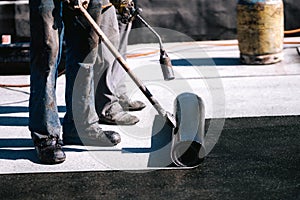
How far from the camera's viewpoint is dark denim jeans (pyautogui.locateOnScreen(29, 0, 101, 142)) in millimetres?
5035

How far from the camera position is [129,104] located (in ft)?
21.1

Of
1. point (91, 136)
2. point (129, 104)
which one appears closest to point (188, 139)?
point (91, 136)

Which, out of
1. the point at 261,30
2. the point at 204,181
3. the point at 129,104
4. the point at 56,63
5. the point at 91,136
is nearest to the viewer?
the point at 204,181

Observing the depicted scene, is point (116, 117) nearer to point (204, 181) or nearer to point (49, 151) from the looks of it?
point (49, 151)

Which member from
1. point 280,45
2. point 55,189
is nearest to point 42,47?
point 55,189

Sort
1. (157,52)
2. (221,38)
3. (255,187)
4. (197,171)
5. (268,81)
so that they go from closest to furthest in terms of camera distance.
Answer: (255,187) < (197,171) < (268,81) < (157,52) < (221,38)

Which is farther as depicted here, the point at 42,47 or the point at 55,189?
the point at 42,47

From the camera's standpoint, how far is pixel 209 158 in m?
5.14

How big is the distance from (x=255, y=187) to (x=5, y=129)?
2354 millimetres

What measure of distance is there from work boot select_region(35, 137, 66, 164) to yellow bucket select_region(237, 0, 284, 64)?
344cm

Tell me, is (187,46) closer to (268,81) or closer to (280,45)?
(280,45)

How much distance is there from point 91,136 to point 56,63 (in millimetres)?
641

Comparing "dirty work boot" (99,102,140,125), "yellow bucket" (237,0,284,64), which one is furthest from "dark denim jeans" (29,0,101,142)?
"yellow bucket" (237,0,284,64)

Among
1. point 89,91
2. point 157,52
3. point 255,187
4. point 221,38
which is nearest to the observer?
point 255,187
